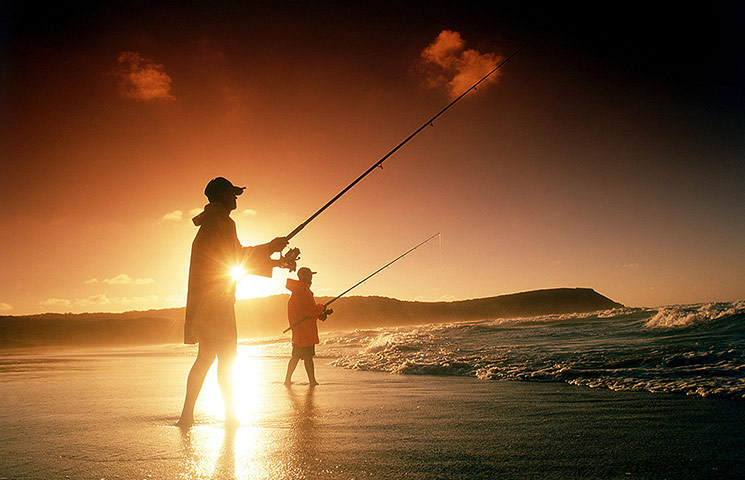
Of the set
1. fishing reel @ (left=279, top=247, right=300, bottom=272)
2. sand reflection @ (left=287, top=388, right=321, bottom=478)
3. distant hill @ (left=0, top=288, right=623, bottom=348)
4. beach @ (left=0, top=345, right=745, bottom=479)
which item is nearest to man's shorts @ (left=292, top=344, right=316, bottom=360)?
beach @ (left=0, top=345, right=745, bottom=479)

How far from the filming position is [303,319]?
261 inches

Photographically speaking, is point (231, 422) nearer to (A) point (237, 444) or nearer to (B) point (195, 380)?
(B) point (195, 380)

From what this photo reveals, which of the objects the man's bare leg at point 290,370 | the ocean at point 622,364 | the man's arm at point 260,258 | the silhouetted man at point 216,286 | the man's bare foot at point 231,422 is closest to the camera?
the man's bare foot at point 231,422

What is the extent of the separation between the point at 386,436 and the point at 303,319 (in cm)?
392

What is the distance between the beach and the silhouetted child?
4.90ft

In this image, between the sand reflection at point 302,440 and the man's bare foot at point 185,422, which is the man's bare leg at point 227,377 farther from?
the sand reflection at point 302,440

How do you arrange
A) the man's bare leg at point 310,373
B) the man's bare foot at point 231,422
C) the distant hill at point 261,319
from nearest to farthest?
the man's bare foot at point 231,422, the man's bare leg at point 310,373, the distant hill at point 261,319

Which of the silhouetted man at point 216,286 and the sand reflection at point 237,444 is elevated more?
the silhouetted man at point 216,286

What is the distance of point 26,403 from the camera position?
4633 millimetres

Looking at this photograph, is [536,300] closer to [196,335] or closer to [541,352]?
[541,352]

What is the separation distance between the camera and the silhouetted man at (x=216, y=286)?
330 centimetres

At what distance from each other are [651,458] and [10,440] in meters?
3.95

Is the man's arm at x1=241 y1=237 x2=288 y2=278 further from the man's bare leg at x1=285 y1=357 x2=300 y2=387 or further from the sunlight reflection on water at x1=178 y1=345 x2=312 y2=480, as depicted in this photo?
the man's bare leg at x1=285 y1=357 x2=300 y2=387

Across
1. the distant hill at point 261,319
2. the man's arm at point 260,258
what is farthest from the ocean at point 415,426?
the distant hill at point 261,319
